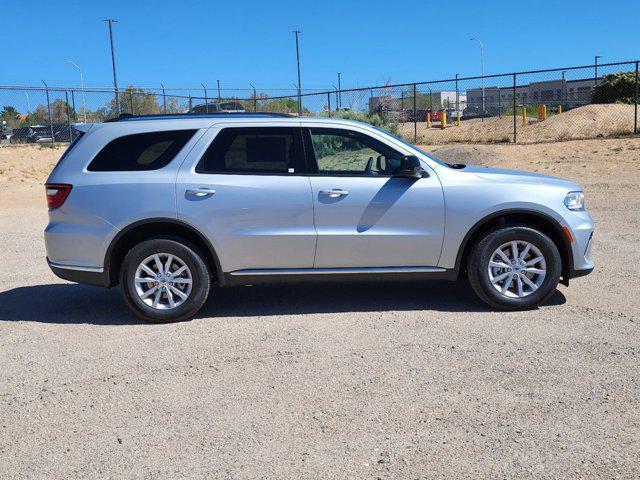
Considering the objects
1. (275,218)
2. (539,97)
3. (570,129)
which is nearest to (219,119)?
(275,218)

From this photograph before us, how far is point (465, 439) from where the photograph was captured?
13.5 ft

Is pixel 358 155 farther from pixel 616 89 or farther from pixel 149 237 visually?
pixel 616 89

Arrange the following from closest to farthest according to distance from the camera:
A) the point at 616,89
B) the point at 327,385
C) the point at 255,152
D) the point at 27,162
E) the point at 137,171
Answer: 1. the point at 327,385
2. the point at 137,171
3. the point at 255,152
4. the point at 27,162
5. the point at 616,89

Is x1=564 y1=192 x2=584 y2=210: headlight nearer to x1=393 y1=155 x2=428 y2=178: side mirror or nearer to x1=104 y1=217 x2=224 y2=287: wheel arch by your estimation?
x1=393 y1=155 x2=428 y2=178: side mirror

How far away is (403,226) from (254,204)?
134 cm

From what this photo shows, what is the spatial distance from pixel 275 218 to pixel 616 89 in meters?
29.4

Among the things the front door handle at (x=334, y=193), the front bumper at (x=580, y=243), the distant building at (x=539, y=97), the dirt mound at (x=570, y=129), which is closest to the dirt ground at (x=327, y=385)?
the front bumper at (x=580, y=243)

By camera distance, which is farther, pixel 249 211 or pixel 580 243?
pixel 580 243

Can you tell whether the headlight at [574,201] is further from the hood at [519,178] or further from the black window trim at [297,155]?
the black window trim at [297,155]

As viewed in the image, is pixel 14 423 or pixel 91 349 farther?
pixel 91 349

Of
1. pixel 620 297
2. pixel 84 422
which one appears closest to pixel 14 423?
pixel 84 422

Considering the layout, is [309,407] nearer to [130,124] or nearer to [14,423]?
[14,423]

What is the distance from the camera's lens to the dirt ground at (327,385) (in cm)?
394

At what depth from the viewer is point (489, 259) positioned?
6648mm
